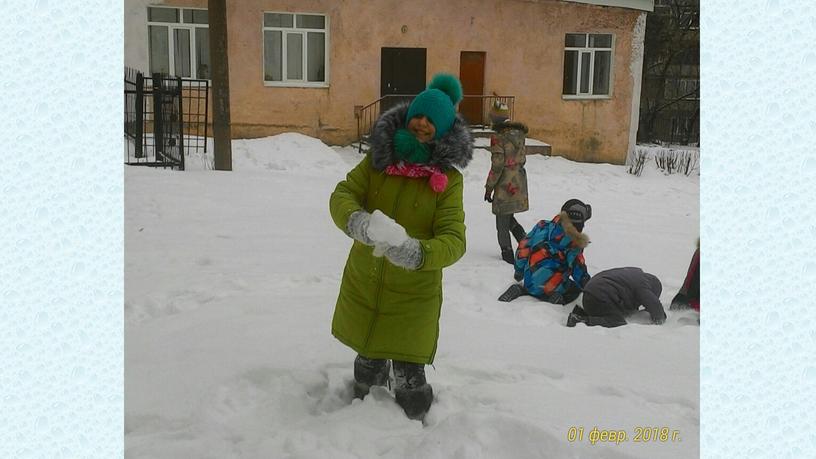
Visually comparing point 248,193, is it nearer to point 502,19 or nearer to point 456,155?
point 456,155

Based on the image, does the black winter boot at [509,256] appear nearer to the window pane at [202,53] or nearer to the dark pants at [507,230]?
the dark pants at [507,230]

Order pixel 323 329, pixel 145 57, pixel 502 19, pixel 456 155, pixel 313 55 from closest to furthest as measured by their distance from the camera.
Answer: pixel 456 155, pixel 145 57, pixel 323 329, pixel 502 19, pixel 313 55

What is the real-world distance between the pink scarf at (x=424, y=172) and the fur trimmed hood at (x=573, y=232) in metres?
0.91

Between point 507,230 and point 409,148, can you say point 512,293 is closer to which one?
point 507,230

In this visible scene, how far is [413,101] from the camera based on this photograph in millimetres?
1500

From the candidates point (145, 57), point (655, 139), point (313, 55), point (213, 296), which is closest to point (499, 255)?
point (655, 139)

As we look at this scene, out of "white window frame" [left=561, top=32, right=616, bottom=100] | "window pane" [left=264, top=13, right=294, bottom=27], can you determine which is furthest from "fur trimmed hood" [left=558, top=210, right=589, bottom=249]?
"window pane" [left=264, top=13, right=294, bottom=27]

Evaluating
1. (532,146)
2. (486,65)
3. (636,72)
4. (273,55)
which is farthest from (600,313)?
(273,55)

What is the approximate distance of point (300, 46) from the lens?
2.32m

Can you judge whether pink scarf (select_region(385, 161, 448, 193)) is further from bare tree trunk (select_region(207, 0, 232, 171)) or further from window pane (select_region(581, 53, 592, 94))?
window pane (select_region(581, 53, 592, 94))

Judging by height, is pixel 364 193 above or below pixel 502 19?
below

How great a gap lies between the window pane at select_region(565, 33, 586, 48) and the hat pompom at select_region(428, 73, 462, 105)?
0.71 metres

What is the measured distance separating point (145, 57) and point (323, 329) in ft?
2.68

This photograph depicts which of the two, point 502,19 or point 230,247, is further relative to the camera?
point 502,19
